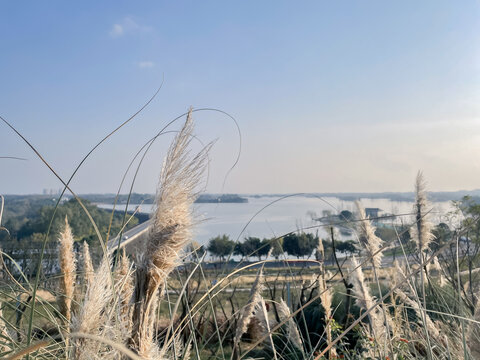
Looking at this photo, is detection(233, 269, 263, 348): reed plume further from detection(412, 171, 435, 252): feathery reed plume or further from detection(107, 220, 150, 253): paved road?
detection(412, 171, 435, 252): feathery reed plume

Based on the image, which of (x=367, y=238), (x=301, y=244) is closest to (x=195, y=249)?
(x=367, y=238)

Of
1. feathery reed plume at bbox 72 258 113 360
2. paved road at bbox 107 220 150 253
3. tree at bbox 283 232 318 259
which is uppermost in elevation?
paved road at bbox 107 220 150 253

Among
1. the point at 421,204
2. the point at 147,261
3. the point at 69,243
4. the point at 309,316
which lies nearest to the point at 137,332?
the point at 147,261

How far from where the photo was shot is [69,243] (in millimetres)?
2996

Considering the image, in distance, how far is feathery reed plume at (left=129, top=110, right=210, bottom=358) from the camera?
4.62ft

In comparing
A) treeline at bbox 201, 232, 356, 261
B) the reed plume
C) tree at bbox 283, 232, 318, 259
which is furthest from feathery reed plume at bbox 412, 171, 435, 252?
tree at bbox 283, 232, 318, 259

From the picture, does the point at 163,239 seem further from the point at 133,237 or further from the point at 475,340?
the point at 475,340

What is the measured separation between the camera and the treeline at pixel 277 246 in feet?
6.39

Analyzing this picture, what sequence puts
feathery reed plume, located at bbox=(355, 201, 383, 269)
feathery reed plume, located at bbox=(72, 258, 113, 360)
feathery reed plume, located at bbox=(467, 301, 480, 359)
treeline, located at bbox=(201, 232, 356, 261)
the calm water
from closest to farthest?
feathery reed plume, located at bbox=(72, 258, 113, 360), feathery reed plume, located at bbox=(467, 301, 480, 359), the calm water, treeline, located at bbox=(201, 232, 356, 261), feathery reed plume, located at bbox=(355, 201, 383, 269)

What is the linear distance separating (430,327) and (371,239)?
617 millimetres

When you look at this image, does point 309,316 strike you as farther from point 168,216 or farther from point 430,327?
point 168,216

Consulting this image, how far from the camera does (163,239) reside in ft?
4.63

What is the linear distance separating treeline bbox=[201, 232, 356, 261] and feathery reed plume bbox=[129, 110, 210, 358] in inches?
12.0

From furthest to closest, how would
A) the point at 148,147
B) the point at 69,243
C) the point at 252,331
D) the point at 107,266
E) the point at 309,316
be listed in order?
the point at 252,331
the point at 309,316
the point at 69,243
the point at 148,147
the point at 107,266
